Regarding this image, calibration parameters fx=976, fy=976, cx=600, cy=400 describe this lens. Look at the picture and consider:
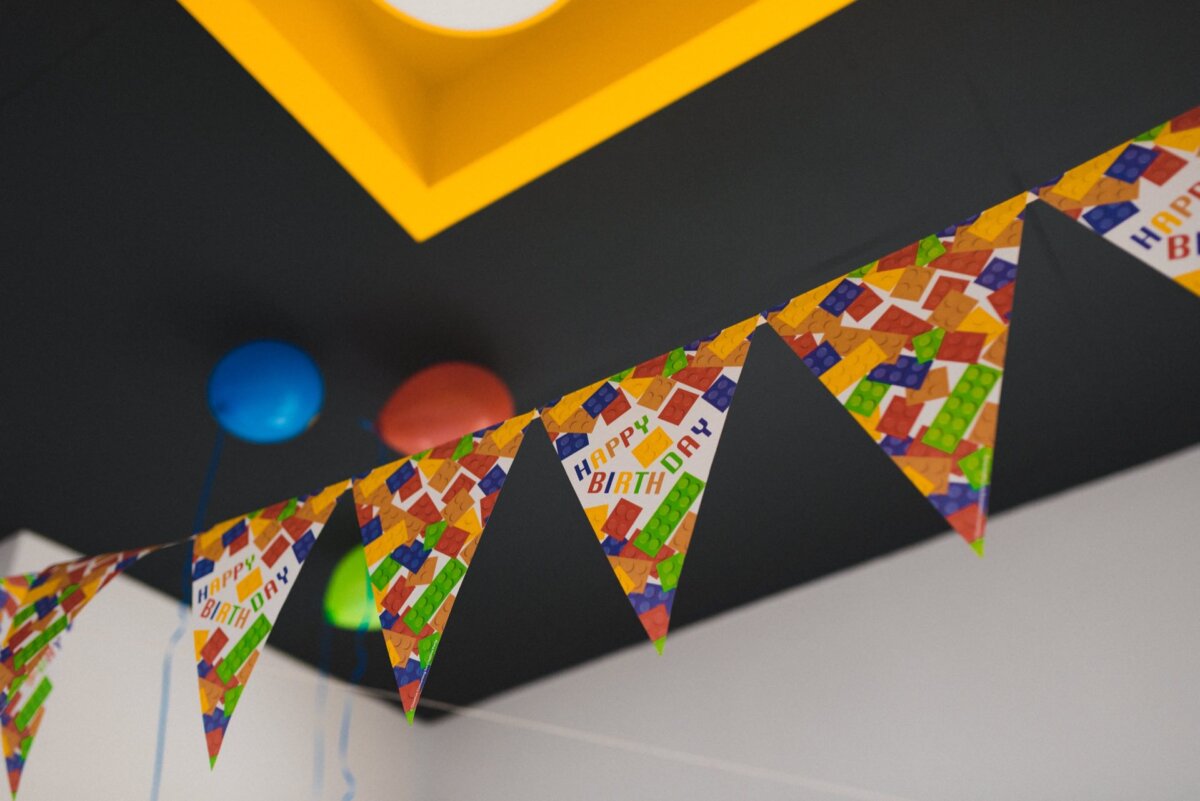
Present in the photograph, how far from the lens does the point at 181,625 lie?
2451 mm

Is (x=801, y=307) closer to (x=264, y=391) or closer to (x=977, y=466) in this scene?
(x=977, y=466)

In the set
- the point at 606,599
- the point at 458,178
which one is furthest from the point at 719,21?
the point at 606,599

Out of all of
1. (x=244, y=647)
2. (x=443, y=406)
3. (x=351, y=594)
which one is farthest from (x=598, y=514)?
(x=351, y=594)

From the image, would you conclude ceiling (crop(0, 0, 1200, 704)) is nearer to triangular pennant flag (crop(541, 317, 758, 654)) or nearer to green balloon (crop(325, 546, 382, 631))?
green balloon (crop(325, 546, 382, 631))

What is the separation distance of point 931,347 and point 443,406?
877 millimetres

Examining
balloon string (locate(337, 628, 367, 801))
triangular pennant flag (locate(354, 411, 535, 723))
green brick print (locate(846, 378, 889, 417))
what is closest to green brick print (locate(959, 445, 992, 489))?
green brick print (locate(846, 378, 889, 417))

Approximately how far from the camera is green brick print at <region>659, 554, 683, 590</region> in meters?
1.29

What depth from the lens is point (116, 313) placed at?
181 cm

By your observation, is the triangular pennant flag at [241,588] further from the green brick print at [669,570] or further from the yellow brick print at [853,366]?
the yellow brick print at [853,366]

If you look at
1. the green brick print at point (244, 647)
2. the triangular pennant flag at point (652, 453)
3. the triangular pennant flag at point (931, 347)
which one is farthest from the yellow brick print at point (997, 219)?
the green brick print at point (244, 647)

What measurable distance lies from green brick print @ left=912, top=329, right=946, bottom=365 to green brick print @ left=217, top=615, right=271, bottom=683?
105cm

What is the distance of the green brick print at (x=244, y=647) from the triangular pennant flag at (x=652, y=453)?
56 cm

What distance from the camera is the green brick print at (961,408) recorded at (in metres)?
1.16

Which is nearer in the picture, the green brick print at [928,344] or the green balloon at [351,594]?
the green brick print at [928,344]
